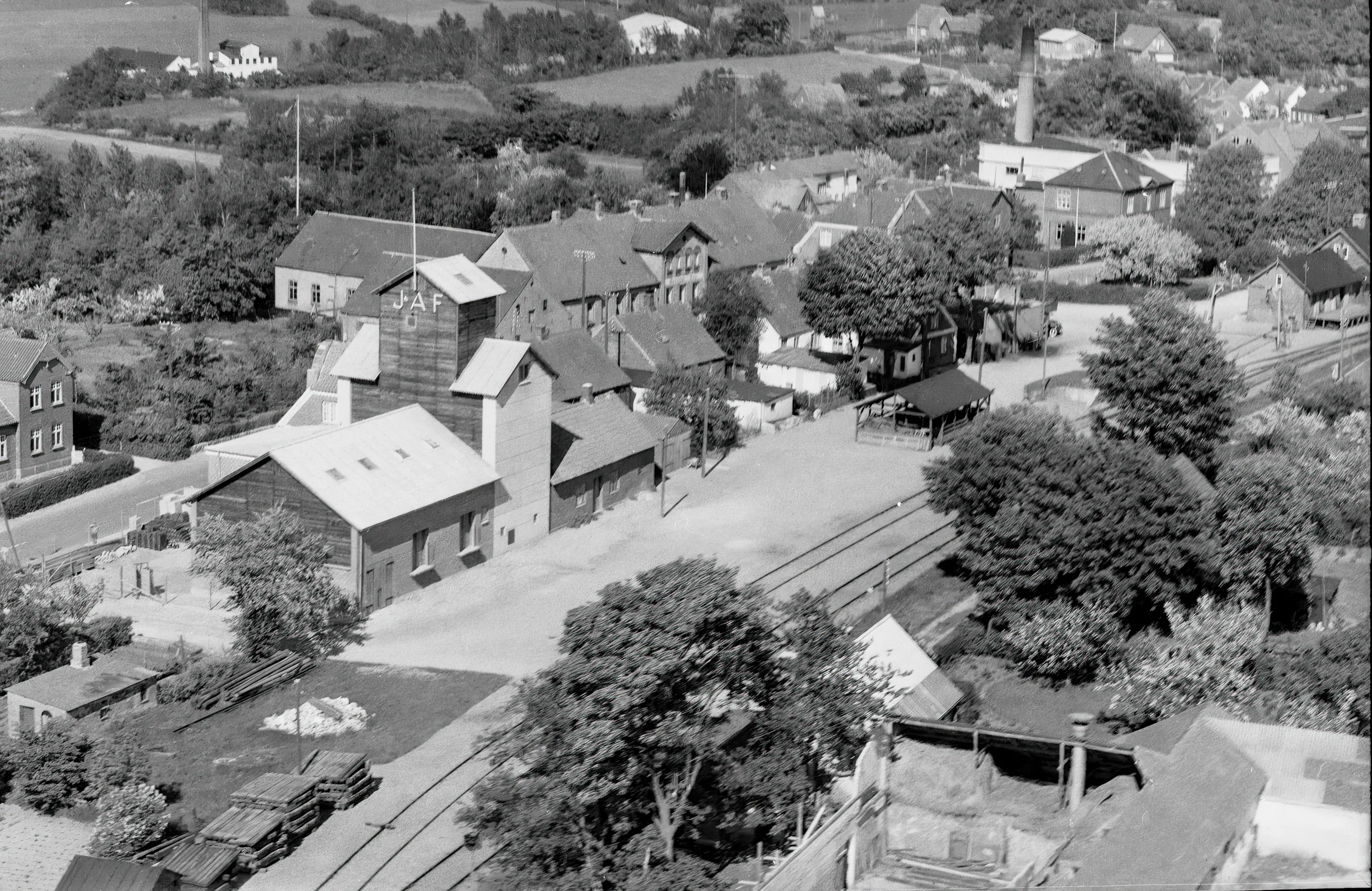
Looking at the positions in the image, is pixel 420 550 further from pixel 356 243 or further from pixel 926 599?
pixel 356 243

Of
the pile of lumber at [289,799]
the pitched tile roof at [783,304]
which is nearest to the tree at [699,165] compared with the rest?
the pitched tile roof at [783,304]

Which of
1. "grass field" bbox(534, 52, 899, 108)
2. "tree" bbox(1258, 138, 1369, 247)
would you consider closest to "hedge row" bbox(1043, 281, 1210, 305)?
"tree" bbox(1258, 138, 1369, 247)

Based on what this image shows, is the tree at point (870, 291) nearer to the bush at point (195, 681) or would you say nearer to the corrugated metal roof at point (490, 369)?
the corrugated metal roof at point (490, 369)

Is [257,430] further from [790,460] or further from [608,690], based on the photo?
[608,690]

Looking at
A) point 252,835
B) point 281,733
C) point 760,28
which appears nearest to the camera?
point 252,835

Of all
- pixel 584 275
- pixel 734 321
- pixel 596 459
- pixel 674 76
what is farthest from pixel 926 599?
pixel 674 76

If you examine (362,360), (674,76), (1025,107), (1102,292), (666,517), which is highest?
(674,76)
